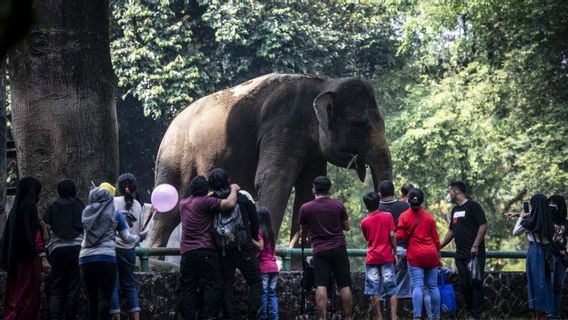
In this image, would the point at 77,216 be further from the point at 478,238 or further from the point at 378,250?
the point at 478,238

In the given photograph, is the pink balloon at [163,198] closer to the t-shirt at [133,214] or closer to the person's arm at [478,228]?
the t-shirt at [133,214]

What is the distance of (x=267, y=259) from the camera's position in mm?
9820

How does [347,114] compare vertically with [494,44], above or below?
below

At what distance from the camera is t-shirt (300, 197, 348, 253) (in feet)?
30.2

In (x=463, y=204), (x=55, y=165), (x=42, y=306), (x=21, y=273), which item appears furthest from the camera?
(x=463, y=204)

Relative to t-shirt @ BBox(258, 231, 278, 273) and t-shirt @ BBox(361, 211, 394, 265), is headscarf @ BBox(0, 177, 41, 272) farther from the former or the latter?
t-shirt @ BBox(361, 211, 394, 265)

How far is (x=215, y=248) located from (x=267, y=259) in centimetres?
98

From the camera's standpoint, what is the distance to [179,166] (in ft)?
50.0

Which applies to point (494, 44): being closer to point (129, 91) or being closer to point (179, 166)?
point (129, 91)

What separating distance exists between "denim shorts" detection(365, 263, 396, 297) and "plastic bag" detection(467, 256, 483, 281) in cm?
150

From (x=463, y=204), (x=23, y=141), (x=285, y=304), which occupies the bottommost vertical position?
(x=285, y=304)

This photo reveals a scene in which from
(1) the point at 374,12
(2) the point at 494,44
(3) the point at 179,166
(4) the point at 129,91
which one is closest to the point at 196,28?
(4) the point at 129,91

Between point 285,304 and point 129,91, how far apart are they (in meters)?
20.0

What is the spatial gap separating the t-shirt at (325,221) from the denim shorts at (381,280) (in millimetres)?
731
